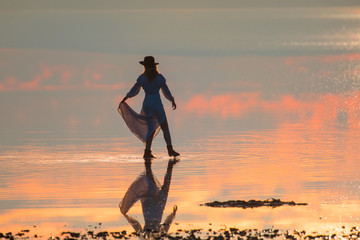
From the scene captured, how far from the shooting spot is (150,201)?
1631 cm

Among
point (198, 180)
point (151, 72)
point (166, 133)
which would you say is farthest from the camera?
point (151, 72)

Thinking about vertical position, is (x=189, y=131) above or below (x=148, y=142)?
above

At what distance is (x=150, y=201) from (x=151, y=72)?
628cm

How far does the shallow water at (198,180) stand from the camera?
1478 cm

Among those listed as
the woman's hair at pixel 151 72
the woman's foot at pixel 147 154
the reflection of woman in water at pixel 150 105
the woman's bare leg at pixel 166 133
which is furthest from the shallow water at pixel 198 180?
the woman's hair at pixel 151 72

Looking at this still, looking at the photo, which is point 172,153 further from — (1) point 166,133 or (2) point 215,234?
(2) point 215,234

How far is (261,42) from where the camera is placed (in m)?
65.8

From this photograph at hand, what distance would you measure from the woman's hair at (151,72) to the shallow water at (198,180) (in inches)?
56.8

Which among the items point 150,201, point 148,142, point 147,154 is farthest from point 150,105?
point 150,201

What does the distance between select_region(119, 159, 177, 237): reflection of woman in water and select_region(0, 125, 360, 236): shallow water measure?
0.35 ft

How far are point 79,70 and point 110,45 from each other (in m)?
15.2

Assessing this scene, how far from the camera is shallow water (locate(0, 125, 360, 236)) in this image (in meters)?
14.8

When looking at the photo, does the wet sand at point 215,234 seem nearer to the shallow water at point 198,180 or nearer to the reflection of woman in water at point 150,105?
the shallow water at point 198,180

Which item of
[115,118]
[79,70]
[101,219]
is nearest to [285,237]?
[101,219]
